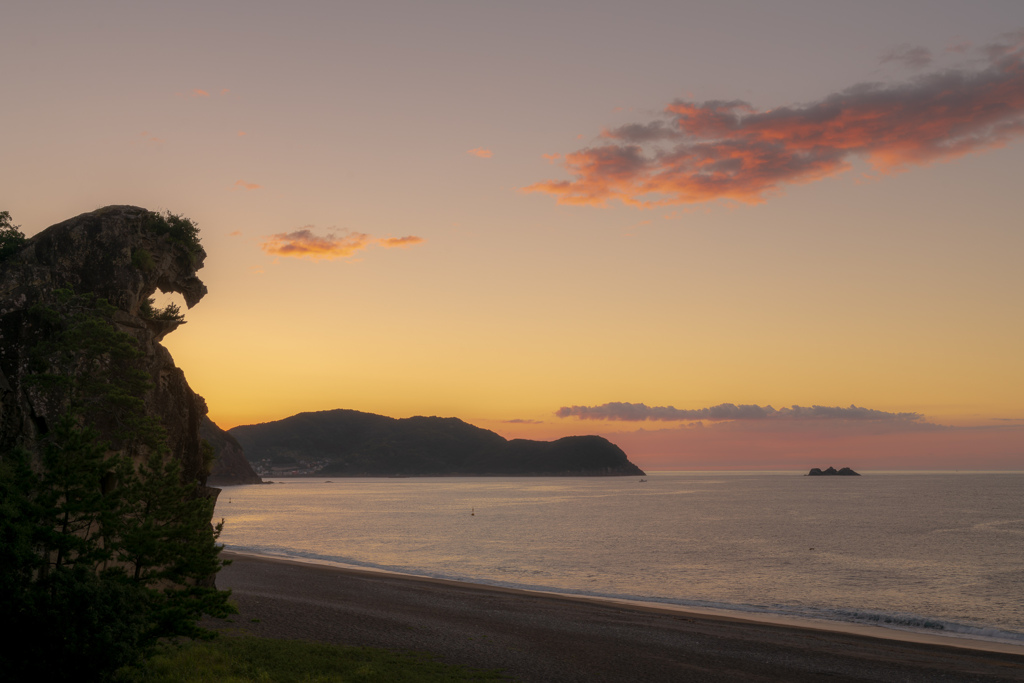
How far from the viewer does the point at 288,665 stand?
2350 centimetres

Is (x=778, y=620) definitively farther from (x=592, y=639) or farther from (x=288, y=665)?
(x=288, y=665)

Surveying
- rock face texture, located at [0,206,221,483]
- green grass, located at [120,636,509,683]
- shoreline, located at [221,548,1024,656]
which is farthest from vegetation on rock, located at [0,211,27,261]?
shoreline, located at [221,548,1024,656]

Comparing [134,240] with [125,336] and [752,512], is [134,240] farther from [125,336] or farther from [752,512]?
[752,512]

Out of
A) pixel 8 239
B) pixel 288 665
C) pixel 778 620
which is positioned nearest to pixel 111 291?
pixel 8 239

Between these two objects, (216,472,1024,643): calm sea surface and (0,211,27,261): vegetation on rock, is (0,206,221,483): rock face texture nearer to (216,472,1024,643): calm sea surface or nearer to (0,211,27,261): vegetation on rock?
(0,211,27,261): vegetation on rock

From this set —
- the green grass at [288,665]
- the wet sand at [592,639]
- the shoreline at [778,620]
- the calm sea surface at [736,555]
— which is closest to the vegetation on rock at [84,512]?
the green grass at [288,665]

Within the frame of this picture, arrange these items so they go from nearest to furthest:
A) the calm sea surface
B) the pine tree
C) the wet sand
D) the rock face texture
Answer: the pine tree
the rock face texture
the wet sand
the calm sea surface

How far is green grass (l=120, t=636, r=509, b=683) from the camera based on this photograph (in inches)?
819

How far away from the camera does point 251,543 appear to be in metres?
92.5

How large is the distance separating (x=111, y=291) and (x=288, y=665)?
1743 centimetres

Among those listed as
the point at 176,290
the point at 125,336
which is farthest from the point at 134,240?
the point at 125,336

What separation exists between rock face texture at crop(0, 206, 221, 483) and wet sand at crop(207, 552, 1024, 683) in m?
11.3

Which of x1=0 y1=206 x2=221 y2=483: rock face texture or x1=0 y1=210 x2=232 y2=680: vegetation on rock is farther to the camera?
x1=0 y1=206 x2=221 y2=483: rock face texture

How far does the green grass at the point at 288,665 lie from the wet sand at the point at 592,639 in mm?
2044
